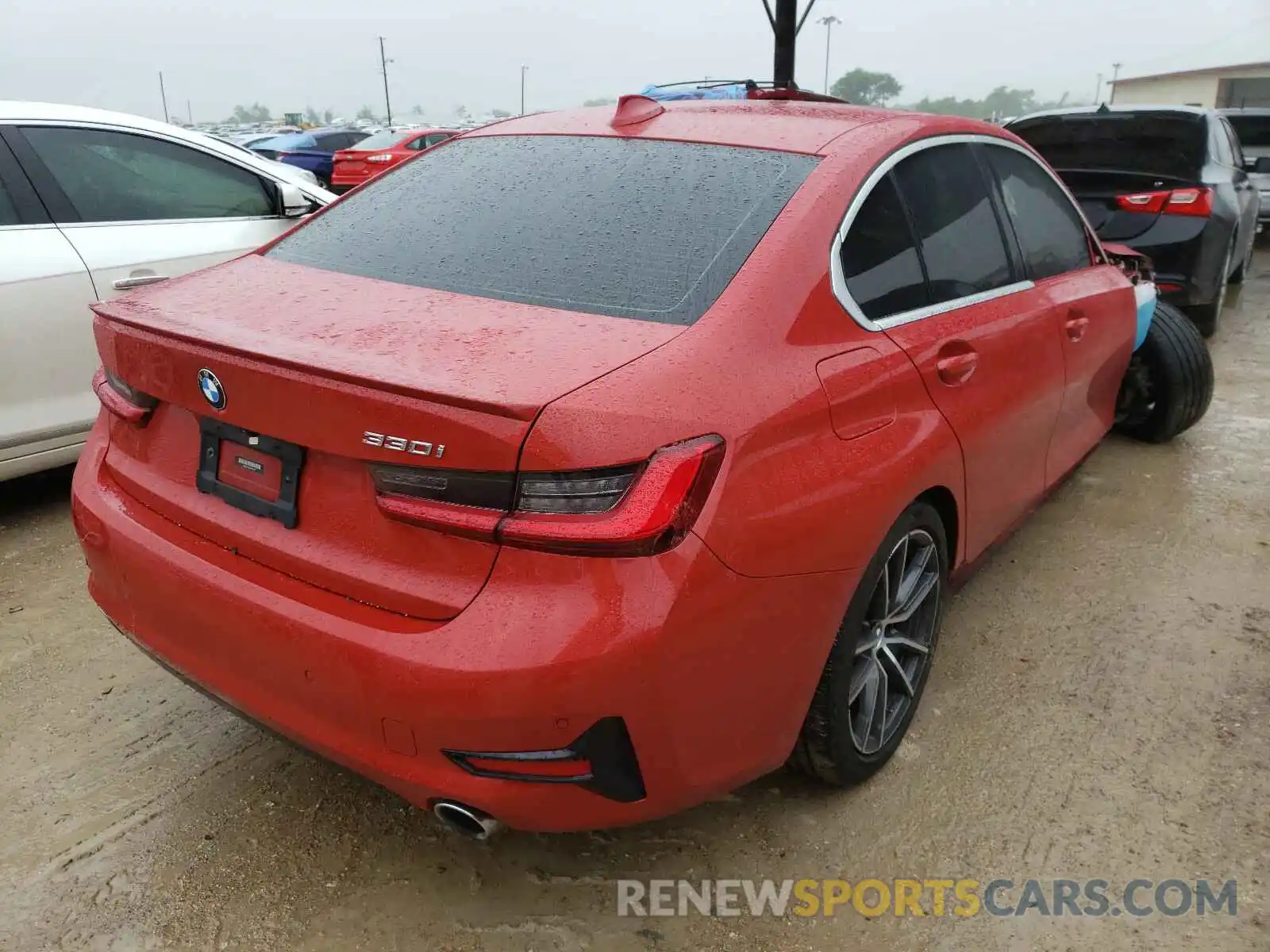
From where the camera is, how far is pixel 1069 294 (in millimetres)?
3205

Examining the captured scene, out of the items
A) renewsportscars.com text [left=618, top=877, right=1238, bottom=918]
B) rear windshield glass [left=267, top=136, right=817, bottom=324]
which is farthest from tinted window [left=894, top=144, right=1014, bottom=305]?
renewsportscars.com text [left=618, top=877, right=1238, bottom=918]

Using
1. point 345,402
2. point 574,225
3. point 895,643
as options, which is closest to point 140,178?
point 574,225

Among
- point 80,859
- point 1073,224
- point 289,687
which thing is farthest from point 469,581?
point 1073,224

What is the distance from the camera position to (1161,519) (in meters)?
4.02

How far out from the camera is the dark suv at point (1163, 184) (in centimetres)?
601

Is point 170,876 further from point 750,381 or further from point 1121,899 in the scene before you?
point 1121,899

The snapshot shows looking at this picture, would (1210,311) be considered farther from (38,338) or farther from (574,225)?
(38,338)

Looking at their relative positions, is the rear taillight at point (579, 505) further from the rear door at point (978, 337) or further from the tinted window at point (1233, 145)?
the tinted window at point (1233, 145)

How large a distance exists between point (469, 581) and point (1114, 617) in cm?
247

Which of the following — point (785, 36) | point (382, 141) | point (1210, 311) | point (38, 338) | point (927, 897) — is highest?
point (785, 36)

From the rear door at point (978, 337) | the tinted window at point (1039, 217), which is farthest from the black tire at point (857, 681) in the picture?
the tinted window at point (1039, 217)

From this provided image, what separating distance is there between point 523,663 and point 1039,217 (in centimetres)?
252

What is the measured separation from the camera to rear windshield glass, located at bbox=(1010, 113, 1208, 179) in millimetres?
6379

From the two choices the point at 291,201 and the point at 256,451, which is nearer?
the point at 256,451
